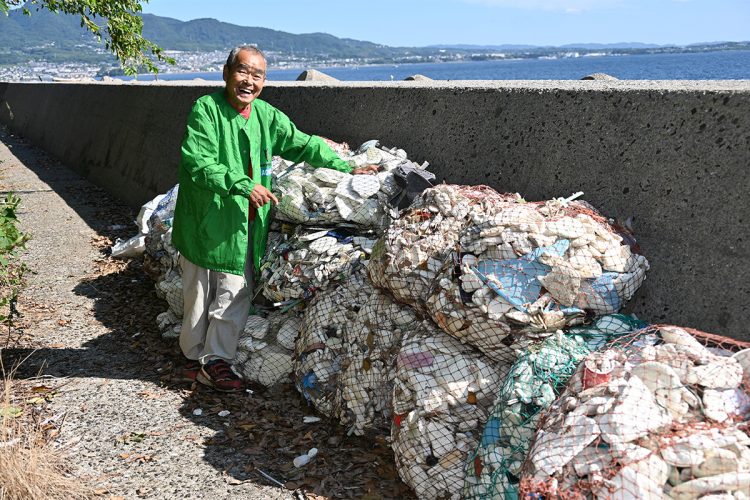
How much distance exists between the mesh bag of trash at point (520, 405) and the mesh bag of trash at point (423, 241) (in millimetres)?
697

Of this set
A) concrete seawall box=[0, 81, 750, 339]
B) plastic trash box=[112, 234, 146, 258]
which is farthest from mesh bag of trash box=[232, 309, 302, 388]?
plastic trash box=[112, 234, 146, 258]

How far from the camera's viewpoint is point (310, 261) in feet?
15.4

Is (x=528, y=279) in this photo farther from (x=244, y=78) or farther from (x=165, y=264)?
(x=165, y=264)

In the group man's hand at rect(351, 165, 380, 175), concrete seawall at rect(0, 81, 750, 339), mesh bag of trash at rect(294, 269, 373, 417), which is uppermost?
concrete seawall at rect(0, 81, 750, 339)

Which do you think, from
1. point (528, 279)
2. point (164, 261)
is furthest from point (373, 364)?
point (164, 261)

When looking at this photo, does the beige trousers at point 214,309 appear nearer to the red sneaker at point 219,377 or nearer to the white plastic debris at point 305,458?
the red sneaker at point 219,377

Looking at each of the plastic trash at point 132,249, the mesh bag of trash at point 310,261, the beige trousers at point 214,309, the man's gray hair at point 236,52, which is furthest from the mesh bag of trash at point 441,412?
the plastic trash at point 132,249

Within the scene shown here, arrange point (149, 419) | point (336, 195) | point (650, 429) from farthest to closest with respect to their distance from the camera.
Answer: point (336, 195) → point (149, 419) → point (650, 429)

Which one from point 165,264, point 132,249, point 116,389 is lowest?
point 116,389

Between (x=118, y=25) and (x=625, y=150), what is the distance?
848cm

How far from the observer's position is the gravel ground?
3682mm

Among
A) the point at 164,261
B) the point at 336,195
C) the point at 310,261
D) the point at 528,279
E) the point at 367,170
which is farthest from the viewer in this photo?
the point at 164,261

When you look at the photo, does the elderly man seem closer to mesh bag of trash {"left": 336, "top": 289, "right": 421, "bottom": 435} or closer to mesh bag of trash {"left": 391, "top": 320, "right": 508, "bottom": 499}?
mesh bag of trash {"left": 336, "top": 289, "right": 421, "bottom": 435}

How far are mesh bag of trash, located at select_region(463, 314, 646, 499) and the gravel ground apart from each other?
63 centimetres
